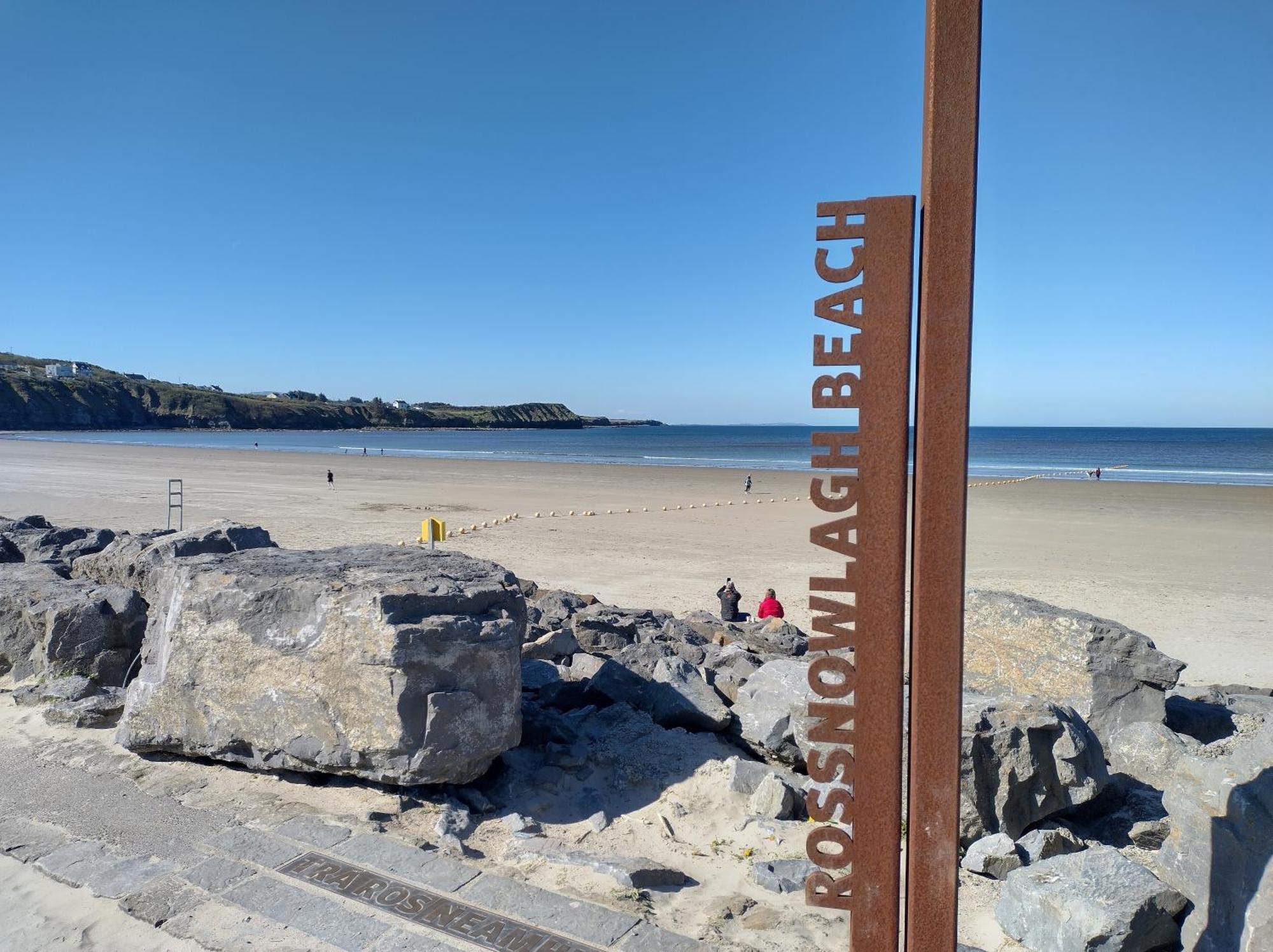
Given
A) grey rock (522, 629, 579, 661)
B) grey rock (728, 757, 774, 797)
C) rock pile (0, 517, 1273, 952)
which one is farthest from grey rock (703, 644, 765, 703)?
grey rock (522, 629, 579, 661)

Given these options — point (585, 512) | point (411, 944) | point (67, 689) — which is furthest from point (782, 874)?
point (585, 512)

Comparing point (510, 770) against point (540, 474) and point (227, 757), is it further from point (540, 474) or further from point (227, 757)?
point (540, 474)

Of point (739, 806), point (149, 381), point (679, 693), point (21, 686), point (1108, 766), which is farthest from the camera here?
point (149, 381)

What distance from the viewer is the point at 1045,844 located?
4.16 metres

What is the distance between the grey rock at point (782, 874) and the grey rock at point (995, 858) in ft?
2.64

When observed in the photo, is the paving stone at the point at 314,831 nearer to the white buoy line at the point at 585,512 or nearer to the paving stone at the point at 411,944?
the paving stone at the point at 411,944

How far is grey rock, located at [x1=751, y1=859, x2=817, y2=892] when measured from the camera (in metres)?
3.94

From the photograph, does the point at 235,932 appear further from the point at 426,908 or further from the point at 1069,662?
the point at 1069,662

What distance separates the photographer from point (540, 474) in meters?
43.0

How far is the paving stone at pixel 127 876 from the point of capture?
3.72 m

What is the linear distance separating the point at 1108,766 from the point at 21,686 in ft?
25.0

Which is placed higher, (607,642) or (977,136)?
(977,136)

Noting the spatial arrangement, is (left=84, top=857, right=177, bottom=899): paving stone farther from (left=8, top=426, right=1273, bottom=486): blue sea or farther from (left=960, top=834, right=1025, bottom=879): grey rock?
(left=8, top=426, right=1273, bottom=486): blue sea

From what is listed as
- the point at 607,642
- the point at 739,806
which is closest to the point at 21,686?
the point at 607,642
